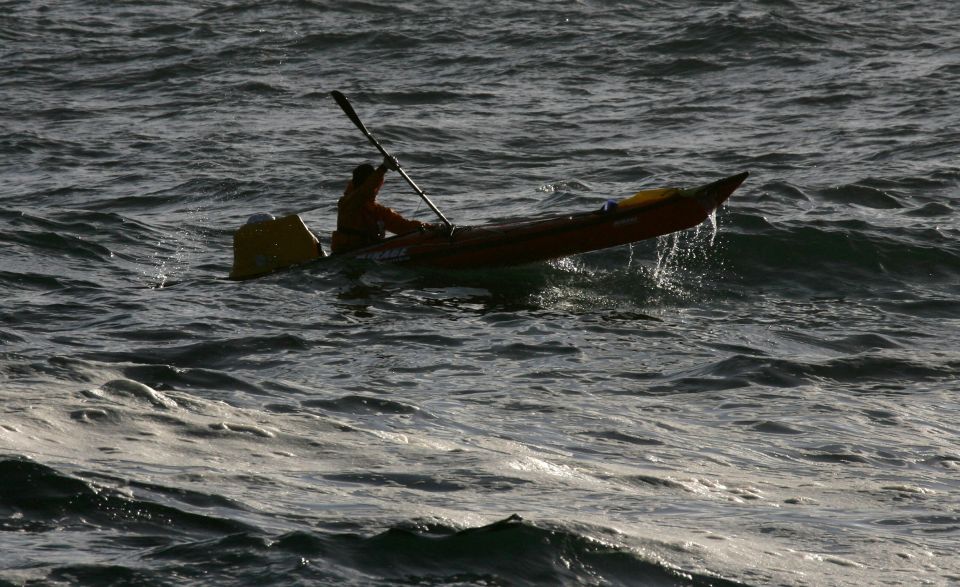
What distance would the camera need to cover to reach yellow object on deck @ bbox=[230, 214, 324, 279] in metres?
11.3

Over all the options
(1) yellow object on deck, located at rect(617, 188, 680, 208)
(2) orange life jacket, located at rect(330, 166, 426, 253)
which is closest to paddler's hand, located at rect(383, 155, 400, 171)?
(2) orange life jacket, located at rect(330, 166, 426, 253)

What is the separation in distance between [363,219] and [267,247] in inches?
33.9

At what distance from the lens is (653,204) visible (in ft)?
34.3

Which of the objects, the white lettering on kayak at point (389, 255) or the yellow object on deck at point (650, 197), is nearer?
the yellow object on deck at point (650, 197)

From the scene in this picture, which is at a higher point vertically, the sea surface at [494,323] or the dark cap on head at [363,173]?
the dark cap on head at [363,173]

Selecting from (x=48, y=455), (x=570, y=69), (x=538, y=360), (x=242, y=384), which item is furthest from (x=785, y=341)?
(x=570, y=69)

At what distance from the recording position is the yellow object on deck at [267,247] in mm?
11344

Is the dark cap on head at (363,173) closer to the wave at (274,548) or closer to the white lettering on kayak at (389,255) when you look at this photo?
the white lettering on kayak at (389,255)

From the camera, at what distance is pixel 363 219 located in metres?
11.4

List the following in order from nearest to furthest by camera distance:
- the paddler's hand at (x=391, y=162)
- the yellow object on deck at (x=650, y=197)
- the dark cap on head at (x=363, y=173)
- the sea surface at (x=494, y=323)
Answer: the sea surface at (x=494, y=323) → the yellow object on deck at (x=650, y=197) → the paddler's hand at (x=391, y=162) → the dark cap on head at (x=363, y=173)

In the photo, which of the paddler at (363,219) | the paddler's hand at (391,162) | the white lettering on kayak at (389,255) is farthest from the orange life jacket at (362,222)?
the paddler's hand at (391,162)

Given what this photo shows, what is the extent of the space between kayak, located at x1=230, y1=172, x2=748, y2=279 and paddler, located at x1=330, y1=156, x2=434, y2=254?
146mm

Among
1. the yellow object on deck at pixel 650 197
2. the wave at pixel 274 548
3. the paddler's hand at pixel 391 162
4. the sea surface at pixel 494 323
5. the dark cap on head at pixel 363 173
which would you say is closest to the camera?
the wave at pixel 274 548

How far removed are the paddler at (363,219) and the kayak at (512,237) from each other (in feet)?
0.48
